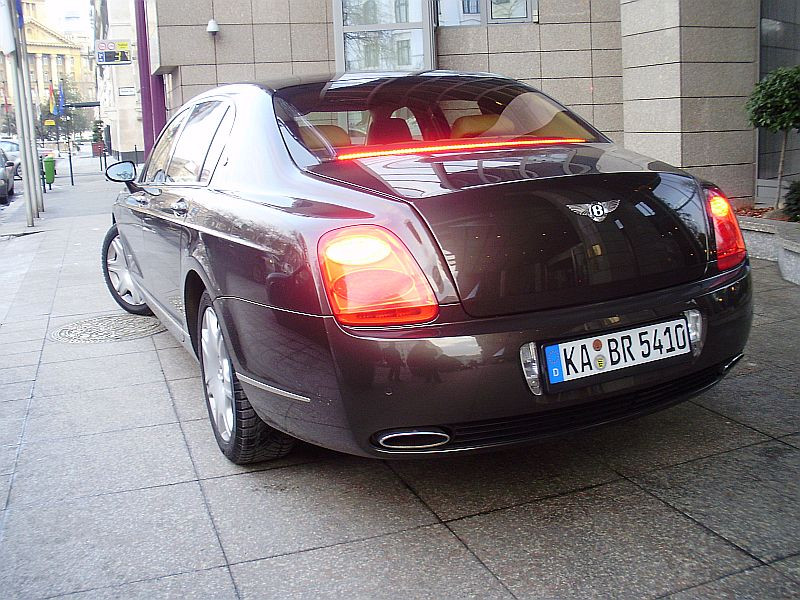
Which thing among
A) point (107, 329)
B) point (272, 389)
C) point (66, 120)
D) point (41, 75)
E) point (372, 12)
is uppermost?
point (41, 75)

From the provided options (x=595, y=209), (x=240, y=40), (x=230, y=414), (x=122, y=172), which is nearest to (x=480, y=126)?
(x=595, y=209)

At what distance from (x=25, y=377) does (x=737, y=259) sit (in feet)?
12.6

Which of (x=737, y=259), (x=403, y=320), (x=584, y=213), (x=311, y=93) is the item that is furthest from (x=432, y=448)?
(x=311, y=93)

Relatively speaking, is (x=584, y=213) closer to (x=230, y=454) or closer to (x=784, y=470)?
(x=784, y=470)

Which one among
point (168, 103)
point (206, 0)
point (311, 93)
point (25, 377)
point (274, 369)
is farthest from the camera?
point (168, 103)

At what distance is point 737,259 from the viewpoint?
3.26 m

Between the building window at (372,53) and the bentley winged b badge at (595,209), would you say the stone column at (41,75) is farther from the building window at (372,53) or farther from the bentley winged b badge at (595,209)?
the bentley winged b badge at (595,209)

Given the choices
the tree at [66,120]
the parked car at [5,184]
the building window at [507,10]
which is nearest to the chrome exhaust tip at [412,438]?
the building window at [507,10]

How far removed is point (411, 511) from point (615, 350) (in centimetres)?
86

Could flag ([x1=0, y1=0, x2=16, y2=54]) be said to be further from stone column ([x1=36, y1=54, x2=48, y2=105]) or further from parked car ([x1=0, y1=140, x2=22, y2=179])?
stone column ([x1=36, y1=54, x2=48, y2=105])

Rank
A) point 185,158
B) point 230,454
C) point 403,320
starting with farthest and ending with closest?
point 185,158, point 230,454, point 403,320

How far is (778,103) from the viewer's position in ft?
25.2

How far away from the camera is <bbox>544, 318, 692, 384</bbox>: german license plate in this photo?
2.75 m

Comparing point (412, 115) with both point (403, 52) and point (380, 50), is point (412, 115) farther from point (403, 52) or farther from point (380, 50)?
point (380, 50)
